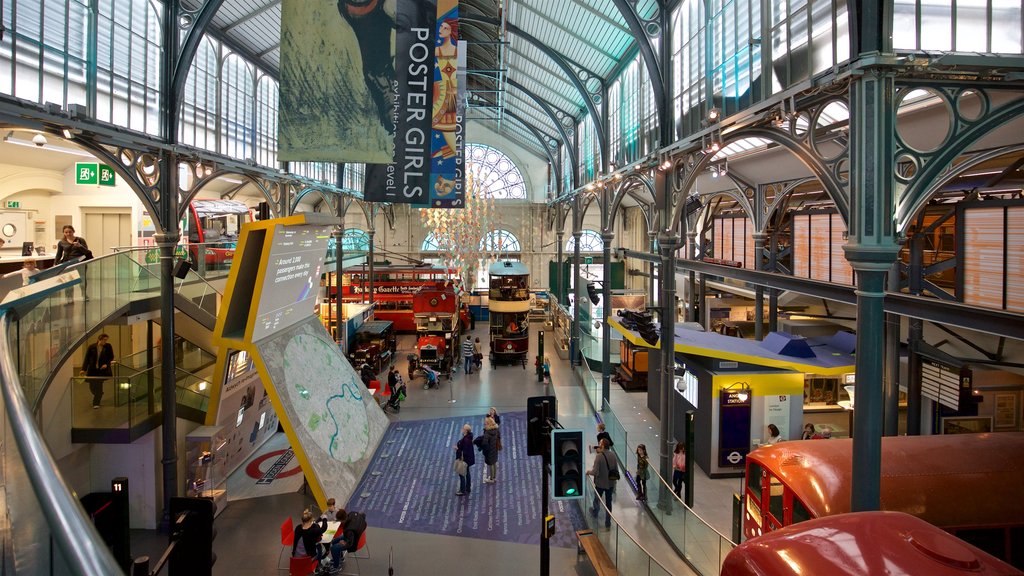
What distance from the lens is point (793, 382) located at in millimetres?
12086

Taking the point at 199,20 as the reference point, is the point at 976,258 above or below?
below

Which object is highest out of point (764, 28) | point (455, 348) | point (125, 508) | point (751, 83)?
point (764, 28)

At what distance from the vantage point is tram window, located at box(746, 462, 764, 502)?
7915mm

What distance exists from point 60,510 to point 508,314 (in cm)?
2157

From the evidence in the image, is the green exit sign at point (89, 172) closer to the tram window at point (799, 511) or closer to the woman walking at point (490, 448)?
the woman walking at point (490, 448)

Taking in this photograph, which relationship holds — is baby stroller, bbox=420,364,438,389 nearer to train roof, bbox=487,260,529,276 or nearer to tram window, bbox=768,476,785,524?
train roof, bbox=487,260,529,276

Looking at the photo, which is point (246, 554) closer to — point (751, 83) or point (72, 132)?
point (72, 132)

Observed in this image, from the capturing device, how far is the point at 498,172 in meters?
39.9

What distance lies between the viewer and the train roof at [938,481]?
20.9 ft

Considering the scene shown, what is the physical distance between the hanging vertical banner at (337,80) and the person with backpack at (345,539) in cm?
524

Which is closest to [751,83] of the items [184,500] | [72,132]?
[184,500]

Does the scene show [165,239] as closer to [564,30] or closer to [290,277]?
[290,277]

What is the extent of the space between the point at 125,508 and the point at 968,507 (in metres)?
8.05

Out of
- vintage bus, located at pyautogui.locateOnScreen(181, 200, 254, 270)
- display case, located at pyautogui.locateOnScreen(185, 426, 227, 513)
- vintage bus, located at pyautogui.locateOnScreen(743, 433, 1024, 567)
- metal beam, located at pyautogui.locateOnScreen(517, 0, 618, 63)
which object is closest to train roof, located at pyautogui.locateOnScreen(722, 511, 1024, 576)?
vintage bus, located at pyautogui.locateOnScreen(743, 433, 1024, 567)
